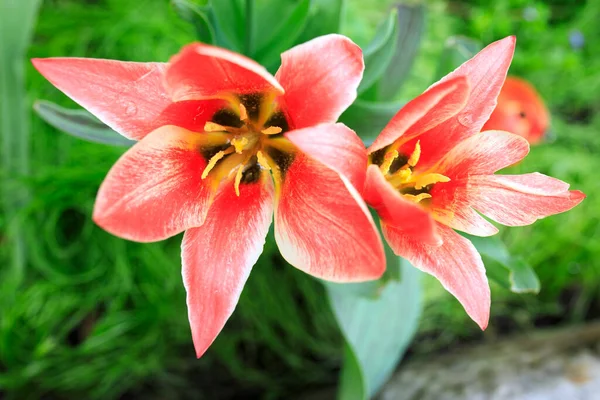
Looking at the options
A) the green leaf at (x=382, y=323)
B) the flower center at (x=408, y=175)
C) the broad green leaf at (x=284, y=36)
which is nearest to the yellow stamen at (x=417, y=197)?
the flower center at (x=408, y=175)

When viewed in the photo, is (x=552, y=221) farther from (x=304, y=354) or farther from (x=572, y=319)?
(x=304, y=354)

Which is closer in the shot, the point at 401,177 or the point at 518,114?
the point at 401,177

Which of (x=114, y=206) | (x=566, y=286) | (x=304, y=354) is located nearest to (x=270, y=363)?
(x=304, y=354)

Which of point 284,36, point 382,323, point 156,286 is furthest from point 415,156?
point 156,286

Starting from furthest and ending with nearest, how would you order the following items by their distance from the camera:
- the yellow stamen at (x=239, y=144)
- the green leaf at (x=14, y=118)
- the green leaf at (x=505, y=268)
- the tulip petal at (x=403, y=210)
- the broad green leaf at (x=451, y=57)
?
the green leaf at (x=14, y=118) < the broad green leaf at (x=451, y=57) < the green leaf at (x=505, y=268) < the yellow stamen at (x=239, y=144) < the tulip petal at (x=403, y=210)

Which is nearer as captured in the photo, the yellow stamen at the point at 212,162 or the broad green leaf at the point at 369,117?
the yellow stamen at the point at 212,162

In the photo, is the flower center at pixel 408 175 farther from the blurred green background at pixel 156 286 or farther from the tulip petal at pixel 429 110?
the blurred green background at pixel 156 286

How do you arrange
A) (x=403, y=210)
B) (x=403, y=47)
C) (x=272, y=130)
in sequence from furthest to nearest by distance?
1. (x=403, y=47)
2. (x=272, y=130)
3. (x=403, y=210)

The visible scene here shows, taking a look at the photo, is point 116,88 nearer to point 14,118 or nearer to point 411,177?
point 411,177
